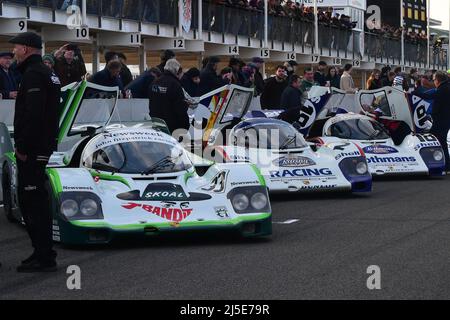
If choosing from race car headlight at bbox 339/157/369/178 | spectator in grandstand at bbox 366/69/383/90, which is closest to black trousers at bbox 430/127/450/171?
race car headlight at bbox 339/157/369/178

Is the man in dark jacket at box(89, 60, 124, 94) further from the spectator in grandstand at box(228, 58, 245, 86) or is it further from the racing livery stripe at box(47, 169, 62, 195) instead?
the racing livery stripe at box(47, 169, 62, 195)

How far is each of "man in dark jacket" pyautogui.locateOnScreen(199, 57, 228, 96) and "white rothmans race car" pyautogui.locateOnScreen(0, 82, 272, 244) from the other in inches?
249

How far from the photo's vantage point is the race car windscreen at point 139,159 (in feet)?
36.0

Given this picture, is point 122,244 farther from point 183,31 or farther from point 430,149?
point 183,31

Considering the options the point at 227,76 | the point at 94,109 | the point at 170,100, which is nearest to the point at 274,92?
the point at 227,76

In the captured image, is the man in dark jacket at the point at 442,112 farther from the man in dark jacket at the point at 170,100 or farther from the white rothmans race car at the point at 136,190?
the white rothmans race car at the point at 136,190

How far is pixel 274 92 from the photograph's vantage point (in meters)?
20.7

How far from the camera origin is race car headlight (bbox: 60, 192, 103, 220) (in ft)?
32.7

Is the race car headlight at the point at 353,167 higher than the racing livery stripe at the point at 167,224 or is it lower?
higher

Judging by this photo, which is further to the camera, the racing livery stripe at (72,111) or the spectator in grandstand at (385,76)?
the spectator in grandstand at (385,76)

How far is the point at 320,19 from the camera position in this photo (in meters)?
42.6

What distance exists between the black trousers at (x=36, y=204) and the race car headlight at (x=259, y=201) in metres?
2.32

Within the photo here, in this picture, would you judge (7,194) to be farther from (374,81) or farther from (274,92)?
(374,81)

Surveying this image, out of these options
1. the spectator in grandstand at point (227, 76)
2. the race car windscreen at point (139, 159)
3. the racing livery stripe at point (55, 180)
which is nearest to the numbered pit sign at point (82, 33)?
the spectator in grandstand at point (227, 76)
